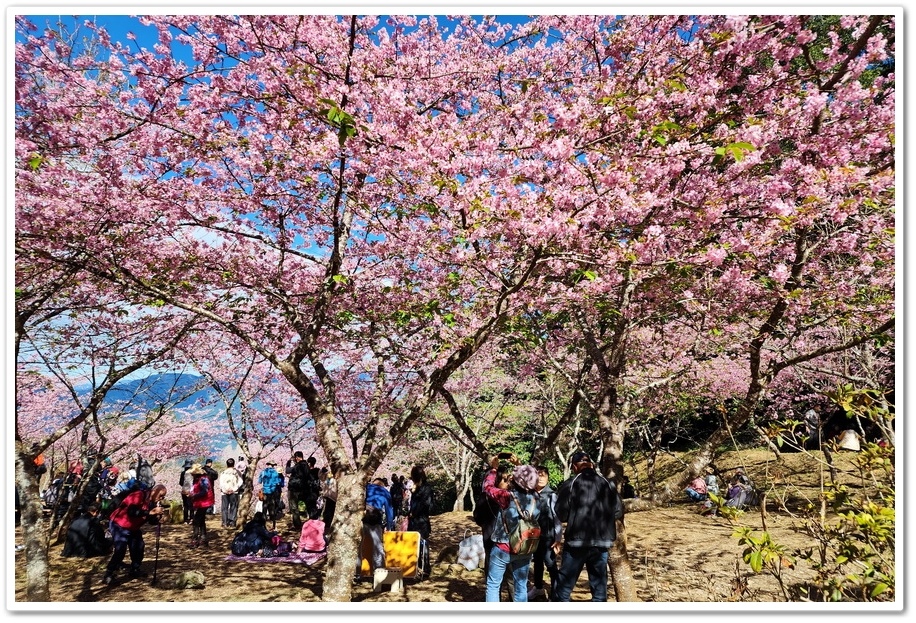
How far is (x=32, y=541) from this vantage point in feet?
14.3

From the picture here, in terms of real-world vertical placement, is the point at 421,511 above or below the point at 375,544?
above

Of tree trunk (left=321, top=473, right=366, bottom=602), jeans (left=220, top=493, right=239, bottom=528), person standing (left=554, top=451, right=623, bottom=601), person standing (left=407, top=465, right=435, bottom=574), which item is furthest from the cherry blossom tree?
jeans (left=220, top=493, right=239, bottom=528)

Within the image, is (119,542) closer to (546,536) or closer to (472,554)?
(472,554)

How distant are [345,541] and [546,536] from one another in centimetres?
207

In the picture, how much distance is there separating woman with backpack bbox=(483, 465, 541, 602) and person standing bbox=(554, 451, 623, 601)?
293 millimetres

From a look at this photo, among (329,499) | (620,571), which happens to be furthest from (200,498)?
(620,571)

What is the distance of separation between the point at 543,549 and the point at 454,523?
7044 mm

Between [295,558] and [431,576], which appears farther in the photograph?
[295,558]

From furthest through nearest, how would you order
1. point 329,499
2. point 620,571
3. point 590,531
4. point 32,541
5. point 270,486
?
point 270,486 → point 329,499 → point 620,571 → point 32,541 → point 590,531

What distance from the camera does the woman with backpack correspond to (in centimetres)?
411

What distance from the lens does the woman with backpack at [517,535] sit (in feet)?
13.5

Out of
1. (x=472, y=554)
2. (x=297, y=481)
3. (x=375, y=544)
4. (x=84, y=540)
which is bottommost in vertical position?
(x=472, y=554)
